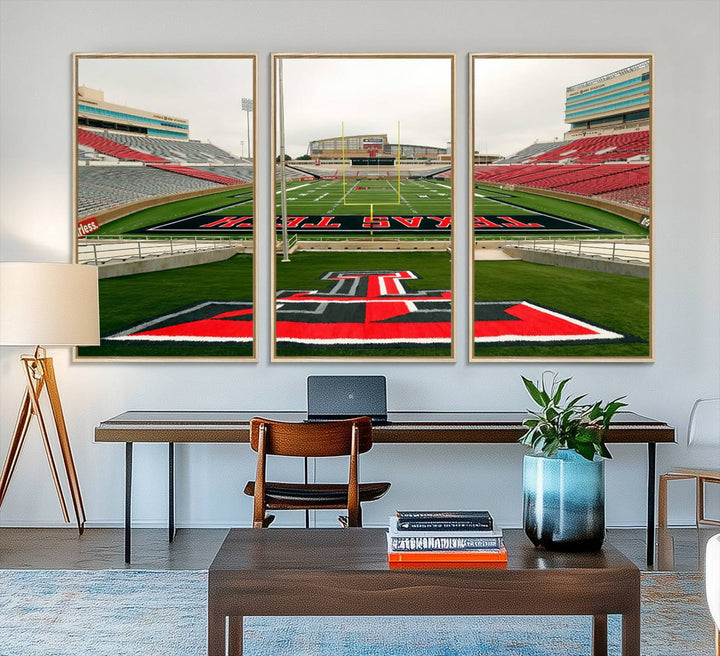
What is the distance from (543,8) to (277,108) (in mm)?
1573

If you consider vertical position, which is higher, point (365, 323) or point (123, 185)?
point (123, 185)

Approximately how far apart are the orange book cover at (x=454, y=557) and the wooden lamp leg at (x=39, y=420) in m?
2.62

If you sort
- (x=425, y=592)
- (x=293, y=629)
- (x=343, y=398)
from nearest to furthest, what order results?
1. (x=425, y=592)
2. (x=293, y=629)
3. (x=343, y=398)

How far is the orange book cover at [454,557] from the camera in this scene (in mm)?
2406

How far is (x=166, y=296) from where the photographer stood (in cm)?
486

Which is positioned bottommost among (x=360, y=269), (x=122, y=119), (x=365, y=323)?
(x=365, y=323)

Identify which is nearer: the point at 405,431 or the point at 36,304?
the point at 405,431

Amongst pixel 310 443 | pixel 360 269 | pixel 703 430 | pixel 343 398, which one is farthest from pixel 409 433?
Result: pixel 703 430

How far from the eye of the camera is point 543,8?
479cm

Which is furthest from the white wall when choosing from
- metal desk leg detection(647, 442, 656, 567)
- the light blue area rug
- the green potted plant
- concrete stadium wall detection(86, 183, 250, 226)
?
the green potted plant

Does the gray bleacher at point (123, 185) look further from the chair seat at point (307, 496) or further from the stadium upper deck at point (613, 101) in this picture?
the stadium upper deck at point (613, 101)

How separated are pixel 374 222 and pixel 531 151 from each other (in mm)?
967

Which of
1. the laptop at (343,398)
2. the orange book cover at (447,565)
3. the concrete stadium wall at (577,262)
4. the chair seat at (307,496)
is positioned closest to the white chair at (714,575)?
the orange book cover at (447,565)

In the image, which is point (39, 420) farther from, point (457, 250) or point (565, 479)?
point (565, 479)
